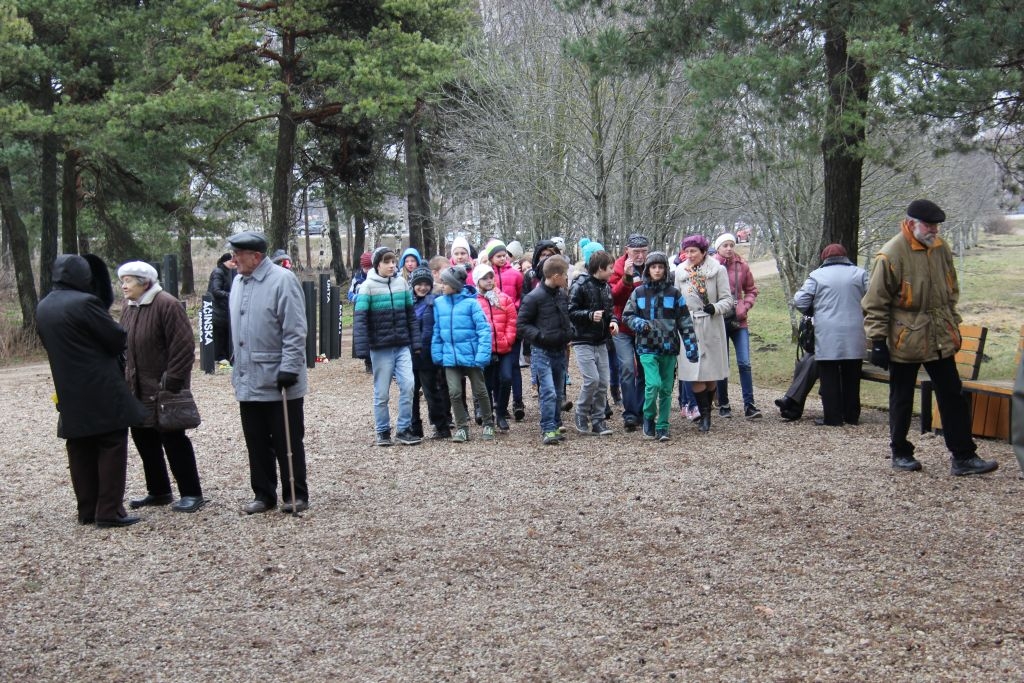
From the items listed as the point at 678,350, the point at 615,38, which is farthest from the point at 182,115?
the point at 678,350

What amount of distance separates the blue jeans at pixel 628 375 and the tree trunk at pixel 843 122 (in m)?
2.89

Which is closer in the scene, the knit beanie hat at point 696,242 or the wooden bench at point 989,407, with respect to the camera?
the wooden bench at point 989,407

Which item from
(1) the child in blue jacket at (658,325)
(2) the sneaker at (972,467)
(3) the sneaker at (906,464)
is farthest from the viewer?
(1) the child in blue jacket at (658,325)

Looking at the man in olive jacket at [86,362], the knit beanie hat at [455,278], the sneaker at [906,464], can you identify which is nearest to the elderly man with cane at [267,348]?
the man in olive jacket at [86,362]

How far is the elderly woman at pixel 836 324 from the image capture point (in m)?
10.4

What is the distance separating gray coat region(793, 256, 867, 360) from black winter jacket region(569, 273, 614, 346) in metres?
1.85

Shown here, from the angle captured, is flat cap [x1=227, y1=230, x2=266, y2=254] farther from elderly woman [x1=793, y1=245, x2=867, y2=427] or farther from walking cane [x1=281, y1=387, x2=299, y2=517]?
elderly woman [x1=793, y1=245, x2=867, y2=427]

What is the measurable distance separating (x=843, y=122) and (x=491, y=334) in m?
3.94

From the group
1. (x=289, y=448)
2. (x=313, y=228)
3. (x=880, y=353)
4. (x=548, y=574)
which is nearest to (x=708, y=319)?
(x=880, y=353)

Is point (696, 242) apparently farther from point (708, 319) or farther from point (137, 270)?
point (137, 270)

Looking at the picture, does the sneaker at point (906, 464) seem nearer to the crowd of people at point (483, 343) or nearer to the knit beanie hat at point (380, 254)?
the crowd of people at point (483, 343)

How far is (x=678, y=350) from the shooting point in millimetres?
9836

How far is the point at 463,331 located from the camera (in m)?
10.1

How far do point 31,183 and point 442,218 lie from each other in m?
12.0
